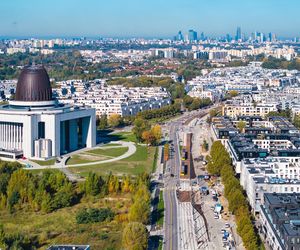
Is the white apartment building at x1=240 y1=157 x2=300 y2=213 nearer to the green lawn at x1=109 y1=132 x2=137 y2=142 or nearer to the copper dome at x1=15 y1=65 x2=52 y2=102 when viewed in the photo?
the copper dome at x1=15 y1=65 x2=52 y2=102

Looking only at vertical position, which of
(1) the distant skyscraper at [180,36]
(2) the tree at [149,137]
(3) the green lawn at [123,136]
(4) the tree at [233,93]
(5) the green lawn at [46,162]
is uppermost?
(1) the distant skyscraper at [180,36]

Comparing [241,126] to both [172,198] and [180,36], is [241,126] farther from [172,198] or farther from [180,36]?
[180,36]

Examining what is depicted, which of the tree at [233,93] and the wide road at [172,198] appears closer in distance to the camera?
the wide road at [172,198]

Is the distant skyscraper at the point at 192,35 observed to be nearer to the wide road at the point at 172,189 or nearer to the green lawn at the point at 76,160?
the wide road at the point at 172,189

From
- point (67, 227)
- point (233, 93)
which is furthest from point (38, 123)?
point (233, 93)

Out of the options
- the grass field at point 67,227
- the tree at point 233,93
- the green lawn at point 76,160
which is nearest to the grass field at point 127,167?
the green lawn at point 76,160

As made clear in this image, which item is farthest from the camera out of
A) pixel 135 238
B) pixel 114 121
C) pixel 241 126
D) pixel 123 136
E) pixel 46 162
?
pixel 114 121
